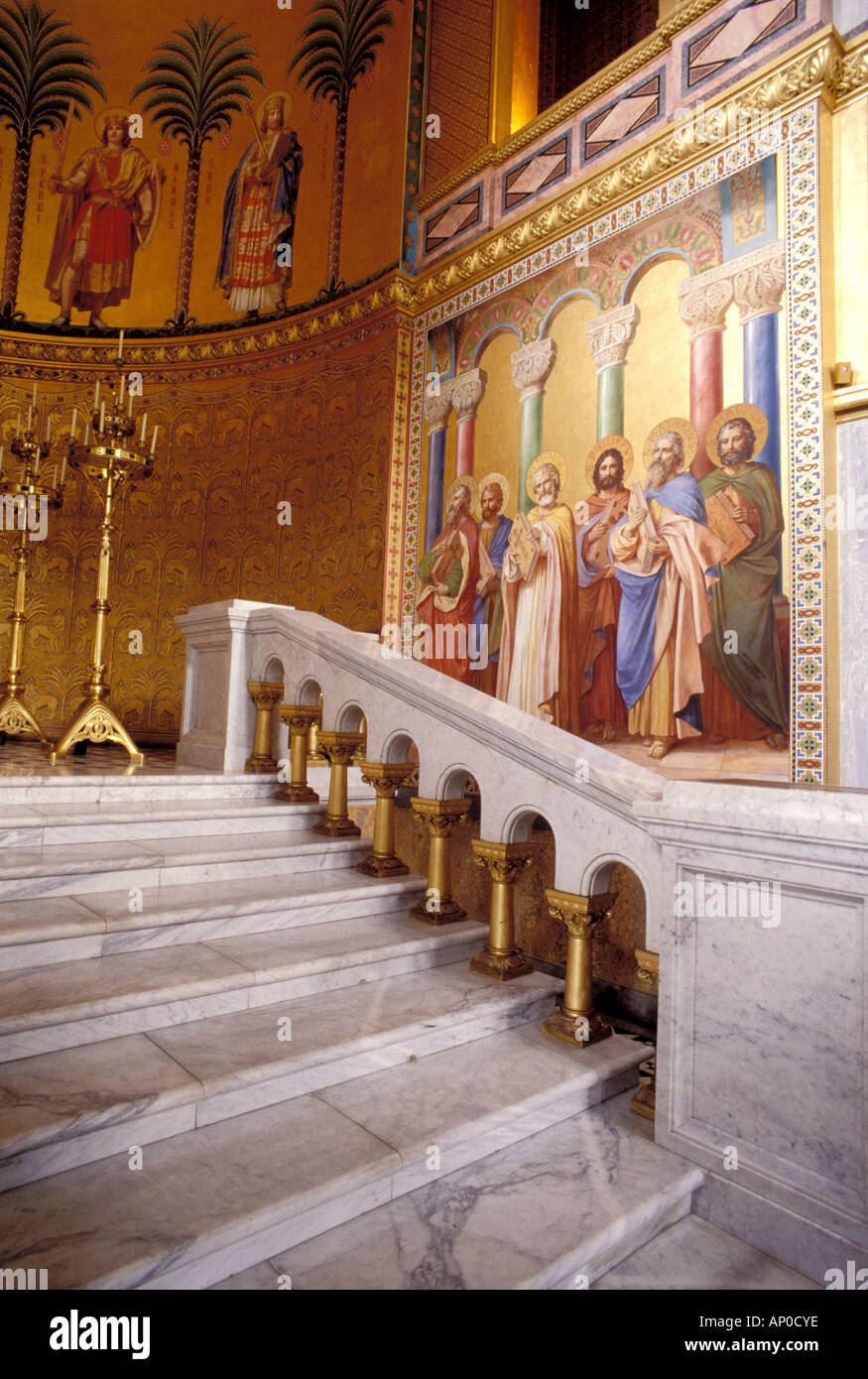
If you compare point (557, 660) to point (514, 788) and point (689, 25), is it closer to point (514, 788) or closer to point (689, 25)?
point (514, 788)

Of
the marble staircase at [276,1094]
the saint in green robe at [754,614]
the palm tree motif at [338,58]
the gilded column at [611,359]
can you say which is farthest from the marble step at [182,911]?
the palm tree motif at [338,58]

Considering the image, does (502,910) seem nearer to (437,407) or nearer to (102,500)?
(102,500)

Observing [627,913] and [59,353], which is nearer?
[627,913]

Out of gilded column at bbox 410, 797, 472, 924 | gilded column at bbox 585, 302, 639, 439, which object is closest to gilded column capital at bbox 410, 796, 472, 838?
gilded column at bbox 410, 797, 472, 924

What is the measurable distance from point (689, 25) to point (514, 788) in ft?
18.0

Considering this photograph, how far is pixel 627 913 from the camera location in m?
4.28

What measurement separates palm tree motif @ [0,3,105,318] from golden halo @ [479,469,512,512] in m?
6.38

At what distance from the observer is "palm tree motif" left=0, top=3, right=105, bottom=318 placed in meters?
8.98

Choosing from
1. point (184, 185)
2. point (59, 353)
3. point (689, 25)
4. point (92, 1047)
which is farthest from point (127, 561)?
point (92, 1047)

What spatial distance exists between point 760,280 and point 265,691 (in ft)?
12.2

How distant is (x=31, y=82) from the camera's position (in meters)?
9.01

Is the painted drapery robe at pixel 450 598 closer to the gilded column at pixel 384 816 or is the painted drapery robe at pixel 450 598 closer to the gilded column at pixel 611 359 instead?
the gilded column at pixel 611 359

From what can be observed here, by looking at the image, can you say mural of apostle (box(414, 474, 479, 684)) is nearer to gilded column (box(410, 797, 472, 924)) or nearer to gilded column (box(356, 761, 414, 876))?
gilded column (box(356, 761, 414, 876))

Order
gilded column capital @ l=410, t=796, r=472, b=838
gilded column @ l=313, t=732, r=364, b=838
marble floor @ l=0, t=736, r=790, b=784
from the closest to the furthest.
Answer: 1. gilded column capital @ l=410, t=796, r=472, b=838
2. gilded column @ l=313, t=732, r=364, b=838
3. marble floor @ l=0, t=736, r=790, b=784
